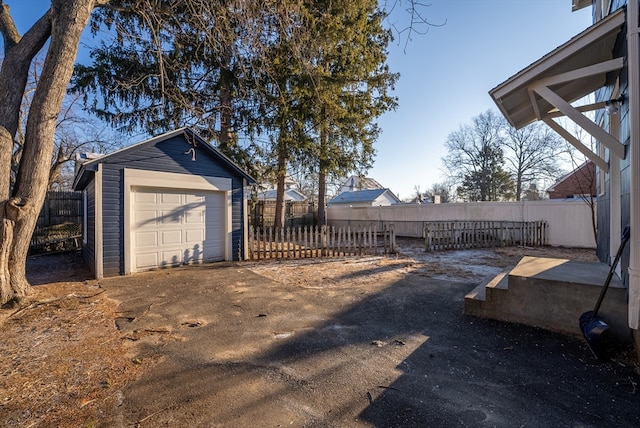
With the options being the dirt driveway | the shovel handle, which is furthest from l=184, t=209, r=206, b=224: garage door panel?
the shovel handle

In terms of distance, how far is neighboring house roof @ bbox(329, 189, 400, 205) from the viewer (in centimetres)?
2866

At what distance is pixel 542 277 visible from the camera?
149 inches

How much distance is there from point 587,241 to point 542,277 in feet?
34.9

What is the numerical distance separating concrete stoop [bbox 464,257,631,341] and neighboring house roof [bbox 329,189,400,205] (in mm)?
24326

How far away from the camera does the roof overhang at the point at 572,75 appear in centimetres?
342

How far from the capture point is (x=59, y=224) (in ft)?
39.8

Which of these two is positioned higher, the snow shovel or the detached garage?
the detached garage

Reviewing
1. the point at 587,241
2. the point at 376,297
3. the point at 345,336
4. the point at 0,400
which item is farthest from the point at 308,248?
the point at 587,241

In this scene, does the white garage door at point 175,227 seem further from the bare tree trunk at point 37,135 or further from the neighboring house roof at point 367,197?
the neighboring house roof at point 367,197

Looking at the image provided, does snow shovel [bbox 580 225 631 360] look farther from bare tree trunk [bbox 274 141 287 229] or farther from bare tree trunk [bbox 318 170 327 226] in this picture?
bare tree trunk [bbox 318 170 327 226]

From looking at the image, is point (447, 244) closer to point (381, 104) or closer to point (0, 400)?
point (381, 104)

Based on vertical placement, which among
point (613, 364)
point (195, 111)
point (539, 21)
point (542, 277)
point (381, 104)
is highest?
point (381, 104)

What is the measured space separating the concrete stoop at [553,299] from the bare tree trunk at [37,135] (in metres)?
6.96

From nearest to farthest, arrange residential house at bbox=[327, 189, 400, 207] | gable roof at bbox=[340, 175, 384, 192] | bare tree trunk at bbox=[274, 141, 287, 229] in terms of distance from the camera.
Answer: bare tree trunk at bbox=[274, 141, 287, 229], gable roof at bbox=[340, 175, 384, 192], residential house at bbox=[327, 189, 400, 207]
